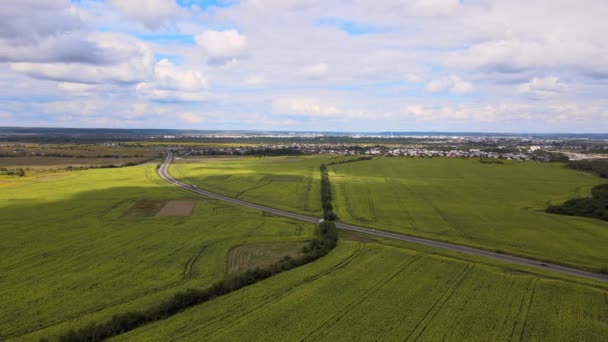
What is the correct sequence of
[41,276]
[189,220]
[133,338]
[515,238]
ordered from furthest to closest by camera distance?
[189,220] < [515,238] < [41,276] < [133,338]

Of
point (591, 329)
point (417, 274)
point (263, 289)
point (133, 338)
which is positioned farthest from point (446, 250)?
point (133, 338)

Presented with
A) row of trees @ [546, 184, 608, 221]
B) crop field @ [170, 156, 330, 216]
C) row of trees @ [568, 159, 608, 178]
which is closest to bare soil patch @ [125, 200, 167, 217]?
crop field @ [170, 156, 330, 216]

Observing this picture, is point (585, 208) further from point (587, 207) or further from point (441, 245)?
point (441, 245)

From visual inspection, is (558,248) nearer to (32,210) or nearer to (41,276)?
(41,276)

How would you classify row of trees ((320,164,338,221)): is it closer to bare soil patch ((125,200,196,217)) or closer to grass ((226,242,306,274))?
grass ((226,242,306,274))

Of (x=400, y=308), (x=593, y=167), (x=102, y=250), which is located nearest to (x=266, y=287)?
(x=400, y=308)

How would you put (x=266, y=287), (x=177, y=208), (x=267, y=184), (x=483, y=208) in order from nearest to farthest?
(x=266, y=287) < (x=177, y=208) < (x=483, y=208) < (x=267, y=184)
